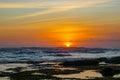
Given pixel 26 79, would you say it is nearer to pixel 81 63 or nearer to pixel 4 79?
pixel 4 79

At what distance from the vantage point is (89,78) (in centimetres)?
4425

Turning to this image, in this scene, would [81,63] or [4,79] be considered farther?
[81,63]

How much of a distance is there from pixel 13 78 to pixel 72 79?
7.93 meters

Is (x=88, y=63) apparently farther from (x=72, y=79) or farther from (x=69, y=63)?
(x=72, y=79)

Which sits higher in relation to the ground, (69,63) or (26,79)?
(69,63)

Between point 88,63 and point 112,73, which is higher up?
point 88,63

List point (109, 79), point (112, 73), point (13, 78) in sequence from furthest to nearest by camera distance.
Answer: point (112, 73), point (13, 78), point (109, 79)

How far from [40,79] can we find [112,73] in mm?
10953

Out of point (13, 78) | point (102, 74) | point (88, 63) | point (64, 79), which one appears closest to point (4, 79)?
point (13, 78)

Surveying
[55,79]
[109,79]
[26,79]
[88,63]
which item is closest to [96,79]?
[109,79]

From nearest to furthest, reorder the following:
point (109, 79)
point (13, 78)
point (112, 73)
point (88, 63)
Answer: point (109, 79) → point (13, 78) → point (112, 73) → point (88, 63)

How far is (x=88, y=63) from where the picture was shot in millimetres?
71625

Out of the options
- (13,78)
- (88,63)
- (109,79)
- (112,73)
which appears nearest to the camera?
(109,79)

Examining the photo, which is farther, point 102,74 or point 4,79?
point 102,74
